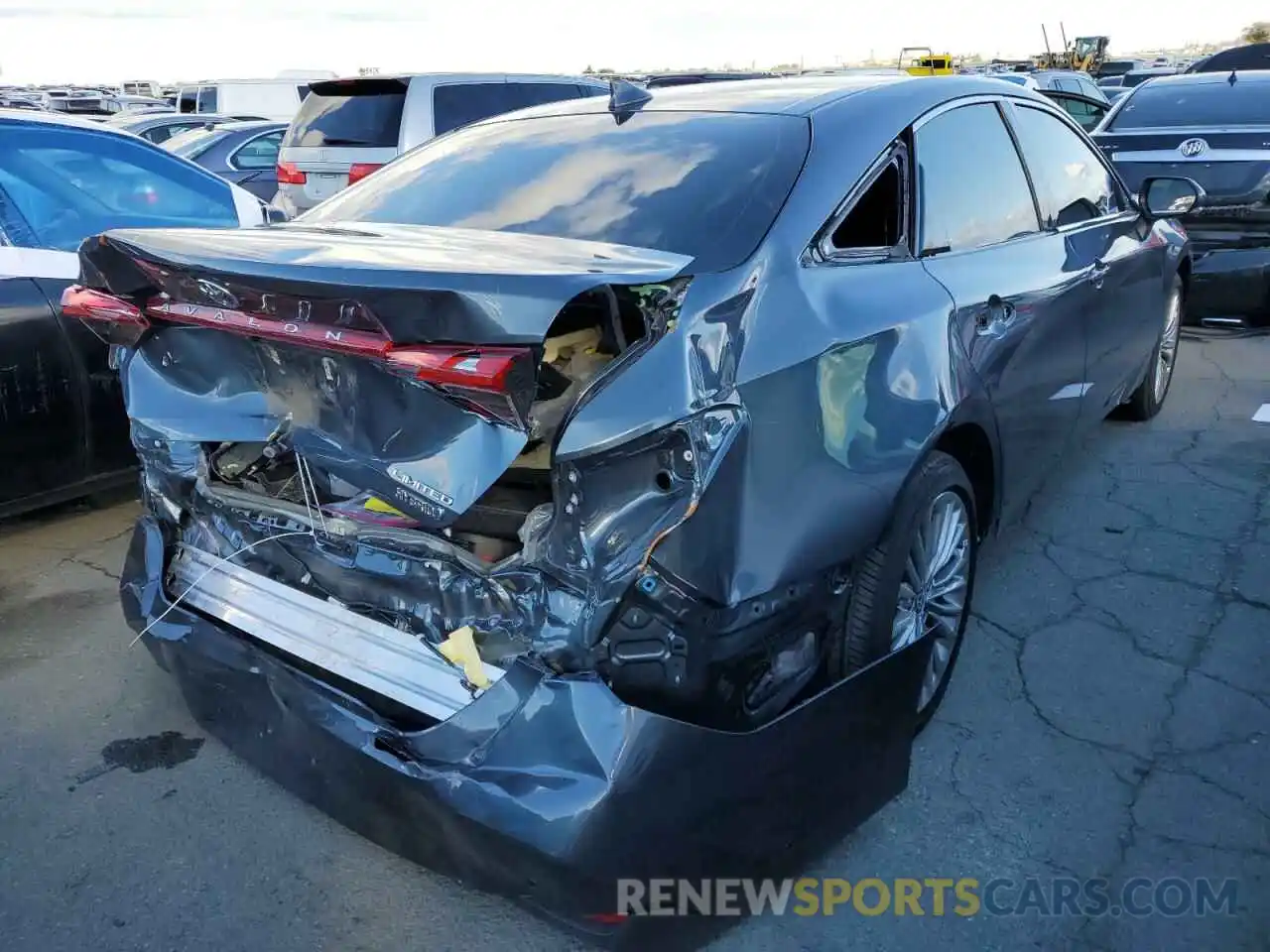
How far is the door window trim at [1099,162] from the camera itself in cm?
355

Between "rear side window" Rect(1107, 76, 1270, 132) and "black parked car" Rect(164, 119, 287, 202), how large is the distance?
718 centimetres

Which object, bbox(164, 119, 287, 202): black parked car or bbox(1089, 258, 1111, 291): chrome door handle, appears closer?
bbox(1089, 258, 1111, 291): chrome door handle

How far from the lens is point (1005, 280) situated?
309 centimetres

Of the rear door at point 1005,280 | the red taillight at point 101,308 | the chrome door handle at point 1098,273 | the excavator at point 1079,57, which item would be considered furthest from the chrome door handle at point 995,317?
the excavator at point 1079,57

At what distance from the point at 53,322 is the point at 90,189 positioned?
0.83 metres

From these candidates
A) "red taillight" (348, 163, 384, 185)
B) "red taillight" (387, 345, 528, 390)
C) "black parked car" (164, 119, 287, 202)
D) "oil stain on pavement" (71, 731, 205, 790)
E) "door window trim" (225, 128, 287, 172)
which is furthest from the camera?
"door window trim" (225, 128, 287, 172)

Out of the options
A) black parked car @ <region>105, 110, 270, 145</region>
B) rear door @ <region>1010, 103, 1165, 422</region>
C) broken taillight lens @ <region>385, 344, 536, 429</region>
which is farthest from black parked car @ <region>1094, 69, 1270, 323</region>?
black parked car @ <region>105, 110, 270, 145</region>

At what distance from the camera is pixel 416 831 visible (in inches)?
83.8

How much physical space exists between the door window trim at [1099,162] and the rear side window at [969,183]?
0.21ft

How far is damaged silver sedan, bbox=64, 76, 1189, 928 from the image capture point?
76.5 inches

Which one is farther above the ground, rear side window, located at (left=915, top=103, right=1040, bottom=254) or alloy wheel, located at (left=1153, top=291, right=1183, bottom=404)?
rear side window, located at (left=915, top=103, right=1040, bottom=254)

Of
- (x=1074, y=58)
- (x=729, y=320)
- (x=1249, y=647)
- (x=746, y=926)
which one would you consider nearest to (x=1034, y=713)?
(x=1249, y=647)

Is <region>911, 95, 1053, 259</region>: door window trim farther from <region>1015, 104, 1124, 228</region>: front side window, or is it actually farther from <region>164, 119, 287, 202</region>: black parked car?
<region>164, 119, 287, 202</region>: black parked car

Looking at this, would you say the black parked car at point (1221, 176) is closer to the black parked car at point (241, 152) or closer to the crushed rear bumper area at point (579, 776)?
the crushed rear bumper area at point (579, 776)
